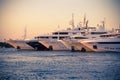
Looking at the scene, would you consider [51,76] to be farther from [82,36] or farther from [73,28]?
[73,28]

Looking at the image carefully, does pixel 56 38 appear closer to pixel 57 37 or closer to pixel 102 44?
pixel 57 37

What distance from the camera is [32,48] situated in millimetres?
82812

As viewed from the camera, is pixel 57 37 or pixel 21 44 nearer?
pixel 57 37

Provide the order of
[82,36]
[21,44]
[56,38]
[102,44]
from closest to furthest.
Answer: [102,44] → [82,36] → [56,38] → [21,44]

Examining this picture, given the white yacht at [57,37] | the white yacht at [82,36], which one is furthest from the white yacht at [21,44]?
the white yacht at [82,36]

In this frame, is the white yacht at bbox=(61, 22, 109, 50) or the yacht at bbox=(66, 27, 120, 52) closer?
the yacht at bbox=(66, 27, 120, 52)

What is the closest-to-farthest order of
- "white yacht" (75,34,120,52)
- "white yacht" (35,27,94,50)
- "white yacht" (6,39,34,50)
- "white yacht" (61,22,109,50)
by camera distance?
"white yacht" (75,34,120,52)
"white yacht" (61,22,109,50)
"white yacht" (35,27,94,50)
"white yacht" (6,39,34,50)

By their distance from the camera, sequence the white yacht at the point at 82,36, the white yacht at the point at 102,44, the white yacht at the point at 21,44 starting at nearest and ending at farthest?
the white yacht at the point at 102,44, the white yacht at the point at 82,36, the white yacht at the point at 21,44

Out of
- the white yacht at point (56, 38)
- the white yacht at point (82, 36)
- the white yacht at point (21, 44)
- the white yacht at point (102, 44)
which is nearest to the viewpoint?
the white yacht at point (102, 44)

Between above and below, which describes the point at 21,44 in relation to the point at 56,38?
below

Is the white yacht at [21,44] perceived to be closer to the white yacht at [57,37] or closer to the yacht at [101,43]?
the white yacht at [57,37]

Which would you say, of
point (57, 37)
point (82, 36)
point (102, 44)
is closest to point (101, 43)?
point (102, 44)

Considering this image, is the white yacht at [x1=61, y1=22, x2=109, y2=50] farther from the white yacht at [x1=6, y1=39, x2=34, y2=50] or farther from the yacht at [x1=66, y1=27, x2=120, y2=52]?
the white yacht at [x1=6, y1=39, x2=34, y2=50]

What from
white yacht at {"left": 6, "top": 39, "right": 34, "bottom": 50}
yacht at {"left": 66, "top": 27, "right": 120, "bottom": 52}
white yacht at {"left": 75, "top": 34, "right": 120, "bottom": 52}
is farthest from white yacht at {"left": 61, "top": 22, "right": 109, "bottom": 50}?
white yacht at {"left": 6, "top": 39, "right": 34, "bottom": 50}
